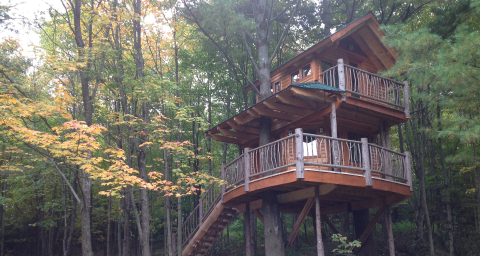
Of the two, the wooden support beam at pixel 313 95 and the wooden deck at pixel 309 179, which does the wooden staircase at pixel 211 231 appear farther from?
the wooden support beam at pixel 313 95

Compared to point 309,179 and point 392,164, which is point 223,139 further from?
point 392,164

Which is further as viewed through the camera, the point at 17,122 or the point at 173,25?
the point at 173,25

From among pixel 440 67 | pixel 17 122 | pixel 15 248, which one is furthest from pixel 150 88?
pixel 15 248

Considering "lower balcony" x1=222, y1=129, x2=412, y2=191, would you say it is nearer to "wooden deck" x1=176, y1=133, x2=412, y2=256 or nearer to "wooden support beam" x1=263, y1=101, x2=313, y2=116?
"wooden deck" x1=176, y1=133, x2=412, y2=256

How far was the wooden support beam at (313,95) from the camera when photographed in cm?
1050

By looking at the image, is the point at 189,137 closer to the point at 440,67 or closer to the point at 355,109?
the point at 355,109

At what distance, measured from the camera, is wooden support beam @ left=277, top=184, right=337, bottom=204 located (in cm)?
1022

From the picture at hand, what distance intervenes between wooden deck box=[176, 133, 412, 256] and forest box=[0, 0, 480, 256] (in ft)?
4.41

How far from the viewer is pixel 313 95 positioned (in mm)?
10633

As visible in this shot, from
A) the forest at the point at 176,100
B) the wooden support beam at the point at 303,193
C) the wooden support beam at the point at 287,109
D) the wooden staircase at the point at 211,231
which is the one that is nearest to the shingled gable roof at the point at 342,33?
the forest at the point at 176,100

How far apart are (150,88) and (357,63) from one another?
8477 millimetres

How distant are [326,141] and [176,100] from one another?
8210 mm

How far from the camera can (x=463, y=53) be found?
8.62 m

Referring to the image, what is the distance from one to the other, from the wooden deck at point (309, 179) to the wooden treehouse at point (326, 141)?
1.2 inches
